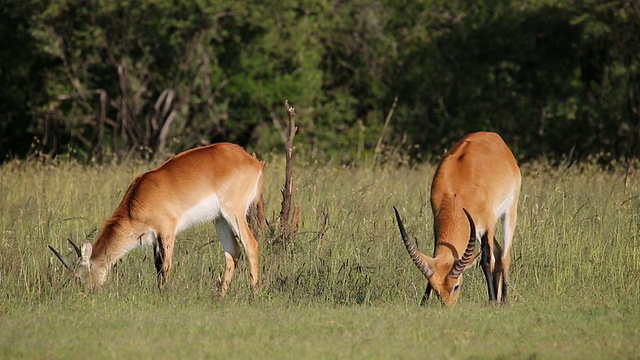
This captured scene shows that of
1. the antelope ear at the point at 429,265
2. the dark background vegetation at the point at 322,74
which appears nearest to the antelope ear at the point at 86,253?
the antelope ear at the point at 429,265

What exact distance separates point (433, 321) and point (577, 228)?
3737mm

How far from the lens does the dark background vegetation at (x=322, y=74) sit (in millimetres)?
21000

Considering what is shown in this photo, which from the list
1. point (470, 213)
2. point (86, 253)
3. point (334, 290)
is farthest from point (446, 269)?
point (86, 253)

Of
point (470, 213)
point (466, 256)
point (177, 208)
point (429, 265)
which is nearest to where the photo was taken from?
point (466, 256)

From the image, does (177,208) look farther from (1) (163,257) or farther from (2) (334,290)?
(2) (334,290)

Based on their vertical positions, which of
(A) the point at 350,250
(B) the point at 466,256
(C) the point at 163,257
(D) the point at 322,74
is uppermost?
(B) the point at 466,256

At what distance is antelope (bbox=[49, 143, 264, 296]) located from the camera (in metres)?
9.06

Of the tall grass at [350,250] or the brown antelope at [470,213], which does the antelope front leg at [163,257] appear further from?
the brown antelope at [470,213]

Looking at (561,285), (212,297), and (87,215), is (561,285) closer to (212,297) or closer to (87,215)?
(212,297)

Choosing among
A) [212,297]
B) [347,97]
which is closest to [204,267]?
[212,297]

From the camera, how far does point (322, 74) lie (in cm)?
2297

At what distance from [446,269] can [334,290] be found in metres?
1.23

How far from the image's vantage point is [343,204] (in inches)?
445

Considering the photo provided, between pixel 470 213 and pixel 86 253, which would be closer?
pixel 470 213
